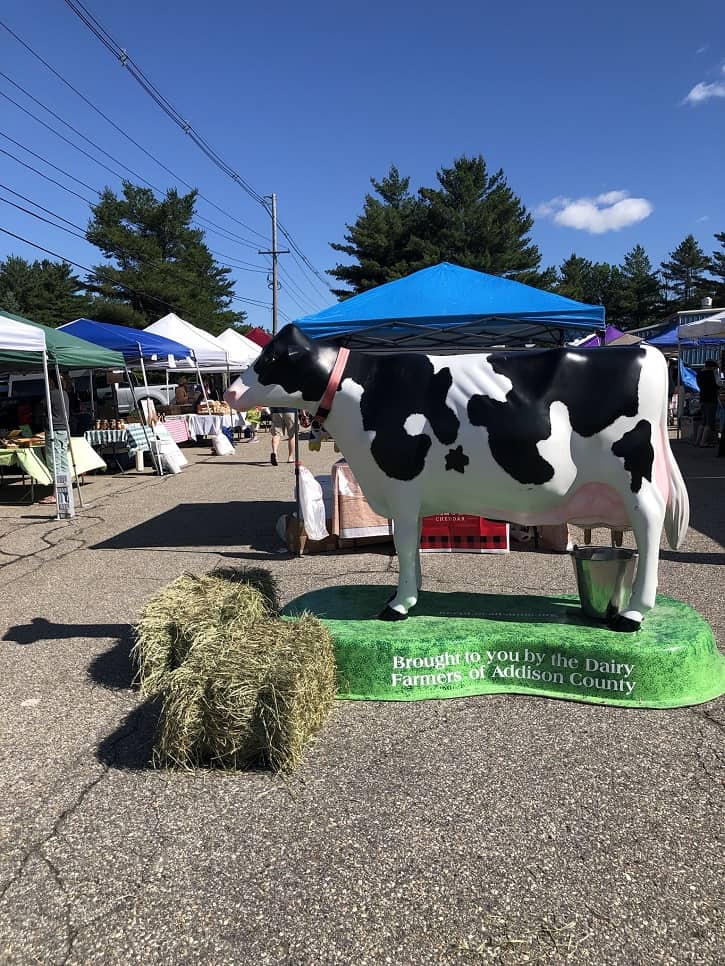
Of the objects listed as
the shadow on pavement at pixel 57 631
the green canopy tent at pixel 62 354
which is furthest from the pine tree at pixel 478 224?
the shadow on pavement at pixel 57 631

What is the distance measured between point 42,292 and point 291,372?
172 ft

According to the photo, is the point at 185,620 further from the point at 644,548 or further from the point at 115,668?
the point at 644,548

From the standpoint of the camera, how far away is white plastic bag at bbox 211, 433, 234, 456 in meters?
17.3

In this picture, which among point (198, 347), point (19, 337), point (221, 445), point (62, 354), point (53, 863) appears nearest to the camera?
point (53, 863)

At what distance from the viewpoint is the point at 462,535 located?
7176mm

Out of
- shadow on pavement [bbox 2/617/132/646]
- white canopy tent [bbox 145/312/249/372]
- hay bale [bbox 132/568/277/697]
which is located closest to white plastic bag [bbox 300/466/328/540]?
shadow on pavement [bbox 2/617/132/646]

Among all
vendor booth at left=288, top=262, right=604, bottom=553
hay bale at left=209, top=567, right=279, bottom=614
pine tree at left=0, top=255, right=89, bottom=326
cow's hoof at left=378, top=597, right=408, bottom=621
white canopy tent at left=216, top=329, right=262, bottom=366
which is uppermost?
pine tree at left=0, top=255, right=89, bottom=326

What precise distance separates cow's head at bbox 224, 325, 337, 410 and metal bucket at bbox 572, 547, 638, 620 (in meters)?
1.79

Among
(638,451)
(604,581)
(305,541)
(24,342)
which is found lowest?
(305,541)

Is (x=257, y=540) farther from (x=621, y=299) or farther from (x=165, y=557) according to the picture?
(x=621, y=299)

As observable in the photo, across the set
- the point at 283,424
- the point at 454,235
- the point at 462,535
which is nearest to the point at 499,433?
the point at 462,535

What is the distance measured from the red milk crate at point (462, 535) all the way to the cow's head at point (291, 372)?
11.0ft

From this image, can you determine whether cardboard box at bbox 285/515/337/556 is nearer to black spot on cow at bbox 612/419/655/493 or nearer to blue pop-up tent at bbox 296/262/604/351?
blue pop-up tent at bbox 296/262/604/351

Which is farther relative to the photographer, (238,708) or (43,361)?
(43,361)
